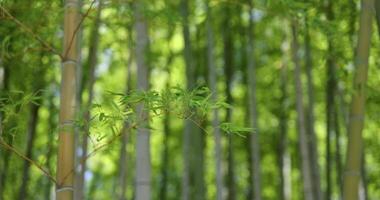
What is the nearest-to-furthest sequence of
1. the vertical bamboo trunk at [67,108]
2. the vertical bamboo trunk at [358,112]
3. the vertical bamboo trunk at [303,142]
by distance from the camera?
the vertical bamboo trunk at [67,108] < the vertical bamboo trunk at [358,112] < the vertical bamboo trunk at [303,142]

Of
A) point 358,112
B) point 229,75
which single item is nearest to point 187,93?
point 358,112

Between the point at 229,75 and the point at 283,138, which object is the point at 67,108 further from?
the point at 283,138

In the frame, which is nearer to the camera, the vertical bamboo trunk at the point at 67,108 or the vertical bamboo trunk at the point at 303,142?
the vertical bamboo trunk at the point at 67,108

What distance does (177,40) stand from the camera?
739cm

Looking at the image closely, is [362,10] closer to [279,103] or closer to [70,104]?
[70,104]

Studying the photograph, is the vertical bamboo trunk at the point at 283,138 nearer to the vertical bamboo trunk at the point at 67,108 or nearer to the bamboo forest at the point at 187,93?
the bamboo forest at the point at 187,93

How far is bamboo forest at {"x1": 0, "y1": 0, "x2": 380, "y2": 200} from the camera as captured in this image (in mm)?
2168

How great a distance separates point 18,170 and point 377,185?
366 centimetres

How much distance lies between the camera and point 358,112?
278cm

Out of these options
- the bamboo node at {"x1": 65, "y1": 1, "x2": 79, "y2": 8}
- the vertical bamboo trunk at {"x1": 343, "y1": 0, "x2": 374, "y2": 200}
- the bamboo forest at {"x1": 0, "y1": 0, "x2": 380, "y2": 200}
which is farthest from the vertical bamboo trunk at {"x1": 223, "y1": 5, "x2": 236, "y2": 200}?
the bamboo node at {"x1": 65, "y1": 1, "x2": 79, "y2": 8}

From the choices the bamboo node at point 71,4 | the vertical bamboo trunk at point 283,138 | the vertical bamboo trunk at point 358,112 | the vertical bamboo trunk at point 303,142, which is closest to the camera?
the bamboo node at point 71,4

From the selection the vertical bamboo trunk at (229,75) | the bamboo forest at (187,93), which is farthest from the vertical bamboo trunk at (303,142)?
the vertical bamboo trunk at (229,75)

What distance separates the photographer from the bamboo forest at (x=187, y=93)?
7.11 ft

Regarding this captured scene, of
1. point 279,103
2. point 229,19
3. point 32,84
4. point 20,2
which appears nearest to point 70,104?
point 20,2
